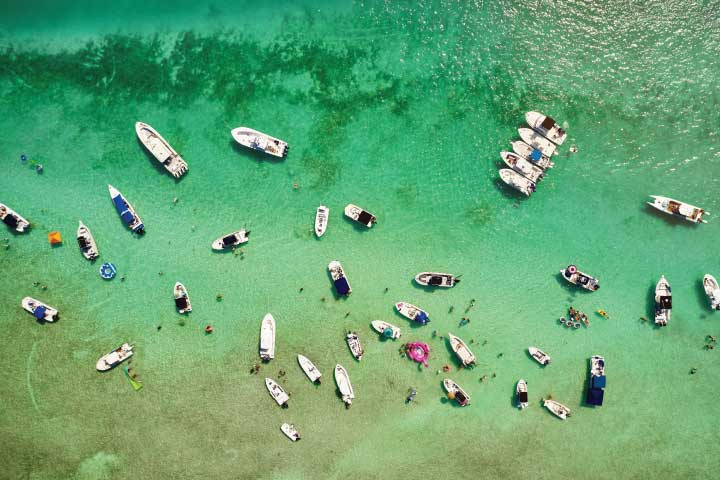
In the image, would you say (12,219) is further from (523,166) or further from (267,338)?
(523,166)

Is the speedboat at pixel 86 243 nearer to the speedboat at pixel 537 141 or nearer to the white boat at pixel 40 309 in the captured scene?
the white boat at pixel 40 309

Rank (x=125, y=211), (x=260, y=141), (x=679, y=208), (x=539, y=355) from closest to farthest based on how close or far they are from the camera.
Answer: (x=260, y=141)
(x=125, y=211)
(x=679, y=208)
(x=539, y=355)

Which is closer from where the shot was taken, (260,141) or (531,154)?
(260,141)

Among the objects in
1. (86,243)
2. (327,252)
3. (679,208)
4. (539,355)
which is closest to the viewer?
(86,243)

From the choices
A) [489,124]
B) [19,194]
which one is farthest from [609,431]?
[19,194]

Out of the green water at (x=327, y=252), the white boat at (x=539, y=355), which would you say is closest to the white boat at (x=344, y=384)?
the green water at (x=327, y=252)

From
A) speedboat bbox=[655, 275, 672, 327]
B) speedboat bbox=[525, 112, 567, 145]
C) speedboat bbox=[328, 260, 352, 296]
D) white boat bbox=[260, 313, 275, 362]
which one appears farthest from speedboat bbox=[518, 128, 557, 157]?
white boat bbox=[260, 313, 275, 362]

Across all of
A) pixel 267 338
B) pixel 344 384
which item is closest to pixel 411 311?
pixel 344 384
